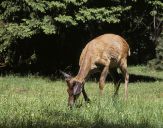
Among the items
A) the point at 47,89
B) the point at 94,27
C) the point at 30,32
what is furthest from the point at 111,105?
the point at 94,27

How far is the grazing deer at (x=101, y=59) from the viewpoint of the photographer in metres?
14.3

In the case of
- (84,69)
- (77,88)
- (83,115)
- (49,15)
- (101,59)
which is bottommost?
(83,115)

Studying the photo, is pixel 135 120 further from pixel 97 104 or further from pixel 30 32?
pixel 30 32

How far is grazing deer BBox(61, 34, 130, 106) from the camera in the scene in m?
14.3

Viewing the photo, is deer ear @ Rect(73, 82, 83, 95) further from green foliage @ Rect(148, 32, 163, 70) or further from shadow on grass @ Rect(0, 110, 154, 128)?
green foliage @ Rect(148, 32, 163, 70)

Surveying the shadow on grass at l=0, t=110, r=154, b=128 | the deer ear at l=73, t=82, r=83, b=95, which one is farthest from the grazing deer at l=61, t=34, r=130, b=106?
the shadow on grass at l=0, t=110, r=154, b=128

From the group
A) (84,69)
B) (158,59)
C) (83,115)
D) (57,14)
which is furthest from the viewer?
(158,59)

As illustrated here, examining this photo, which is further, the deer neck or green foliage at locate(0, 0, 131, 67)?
green foliage at locate(0, 0, 131, 67)

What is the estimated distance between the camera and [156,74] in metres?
29.7

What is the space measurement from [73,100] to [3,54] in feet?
44.2

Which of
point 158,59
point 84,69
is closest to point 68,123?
point 84,69

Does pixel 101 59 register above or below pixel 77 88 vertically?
above

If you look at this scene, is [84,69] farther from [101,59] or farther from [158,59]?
[158,59]

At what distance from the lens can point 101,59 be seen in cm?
1664
